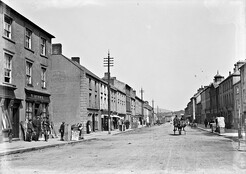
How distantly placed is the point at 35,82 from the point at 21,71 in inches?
108

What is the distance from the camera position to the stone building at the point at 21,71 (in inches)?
853

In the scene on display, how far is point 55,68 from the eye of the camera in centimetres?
3591

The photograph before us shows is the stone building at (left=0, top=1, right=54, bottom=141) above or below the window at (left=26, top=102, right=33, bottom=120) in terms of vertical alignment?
above

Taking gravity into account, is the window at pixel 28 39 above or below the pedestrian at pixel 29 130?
above

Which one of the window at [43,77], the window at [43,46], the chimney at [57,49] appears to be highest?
the chimney at [57,49]

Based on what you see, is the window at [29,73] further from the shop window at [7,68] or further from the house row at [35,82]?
the shop window at [7,68]

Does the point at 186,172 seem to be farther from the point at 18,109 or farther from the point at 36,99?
the point at 36,99

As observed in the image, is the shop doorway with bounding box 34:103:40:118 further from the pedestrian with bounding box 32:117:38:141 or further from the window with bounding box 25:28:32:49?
the window with bounding box 25:28:32:49

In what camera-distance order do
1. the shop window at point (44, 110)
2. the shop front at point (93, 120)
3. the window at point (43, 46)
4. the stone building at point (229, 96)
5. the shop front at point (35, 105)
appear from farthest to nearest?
the stone building at point (229, 96), the shop front at point (93, 120), the window at point (43, 46), the shop window at point (44, 110), the shop front at point (35, 105)

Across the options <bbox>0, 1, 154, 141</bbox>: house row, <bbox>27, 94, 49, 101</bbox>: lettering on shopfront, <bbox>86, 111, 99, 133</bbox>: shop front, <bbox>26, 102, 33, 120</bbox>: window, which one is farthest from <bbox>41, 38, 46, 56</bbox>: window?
<bbox>86, 111, 99, 133</bbox>: shop front

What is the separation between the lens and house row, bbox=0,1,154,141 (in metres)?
22.0

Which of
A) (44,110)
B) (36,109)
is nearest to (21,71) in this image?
(36,109)

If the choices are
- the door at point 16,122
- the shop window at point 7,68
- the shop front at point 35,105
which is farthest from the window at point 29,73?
the door at point 16,122

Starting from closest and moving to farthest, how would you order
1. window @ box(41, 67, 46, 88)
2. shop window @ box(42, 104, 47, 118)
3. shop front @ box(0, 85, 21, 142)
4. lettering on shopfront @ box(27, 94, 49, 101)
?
shop front @ box(0, 85, 21, 142), lettering on shopfront @ box(27, 94, 49, 101), window @ box(41, 67, 46, 88), shop window @ box(42, 104, 47, 118)
